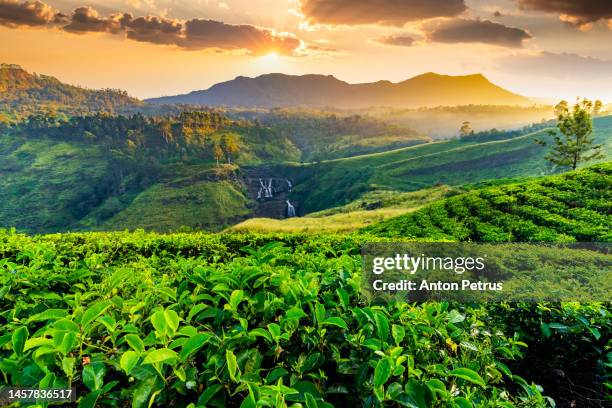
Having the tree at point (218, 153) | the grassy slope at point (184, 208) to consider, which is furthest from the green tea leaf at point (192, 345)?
the tree at point (218, 153)

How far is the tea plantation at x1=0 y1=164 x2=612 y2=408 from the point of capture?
1.43 meters

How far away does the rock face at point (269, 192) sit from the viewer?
105 m

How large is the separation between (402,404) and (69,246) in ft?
28.2

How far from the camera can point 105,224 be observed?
9338 centimetres

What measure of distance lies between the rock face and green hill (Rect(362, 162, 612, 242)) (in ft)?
279

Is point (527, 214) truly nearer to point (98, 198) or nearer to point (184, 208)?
point (184, 208)

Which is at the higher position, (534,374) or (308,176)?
(534,374)

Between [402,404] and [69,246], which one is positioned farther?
[69,246]

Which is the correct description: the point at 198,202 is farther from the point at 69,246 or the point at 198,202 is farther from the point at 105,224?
the point at 69,246

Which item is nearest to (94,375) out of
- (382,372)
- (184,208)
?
(382,372)

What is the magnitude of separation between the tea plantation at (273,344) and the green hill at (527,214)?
10.8 metres

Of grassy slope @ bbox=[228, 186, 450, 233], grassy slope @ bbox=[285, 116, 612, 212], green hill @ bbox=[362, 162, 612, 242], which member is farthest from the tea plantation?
grassy slope @ bbox=[285, 116, 612, 212]

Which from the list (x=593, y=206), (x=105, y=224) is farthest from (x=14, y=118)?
(x=593, y=206)

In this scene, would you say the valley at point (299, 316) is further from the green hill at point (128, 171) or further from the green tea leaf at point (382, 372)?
the green hill at point (128, 171)
